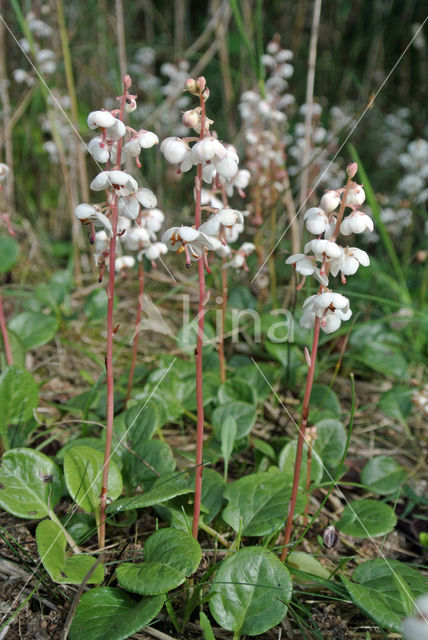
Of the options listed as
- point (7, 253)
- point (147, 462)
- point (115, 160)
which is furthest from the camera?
point (7, 253)

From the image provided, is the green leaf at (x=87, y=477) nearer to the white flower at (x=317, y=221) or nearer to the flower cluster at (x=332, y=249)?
the flower cluster at (x=332, y=249)

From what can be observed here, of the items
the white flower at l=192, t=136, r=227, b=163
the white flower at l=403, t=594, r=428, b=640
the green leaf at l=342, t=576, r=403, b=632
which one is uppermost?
the white flower at l=192, t=136, r=227, b=163

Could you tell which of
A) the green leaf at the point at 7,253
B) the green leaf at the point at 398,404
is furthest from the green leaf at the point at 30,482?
the green leaf at the point at 7,253

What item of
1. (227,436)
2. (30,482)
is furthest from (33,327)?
(227,436)

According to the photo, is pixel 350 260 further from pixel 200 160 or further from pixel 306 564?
pixel 306 564

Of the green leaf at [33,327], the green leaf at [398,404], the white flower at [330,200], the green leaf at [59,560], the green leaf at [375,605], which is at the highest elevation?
the white flower at [330,200]

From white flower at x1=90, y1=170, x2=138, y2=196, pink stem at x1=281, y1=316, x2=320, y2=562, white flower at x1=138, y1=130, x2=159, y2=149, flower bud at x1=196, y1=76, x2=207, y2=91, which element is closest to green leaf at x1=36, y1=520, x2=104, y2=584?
pink stem at x1=281, y1=316, x2=320, y2=562

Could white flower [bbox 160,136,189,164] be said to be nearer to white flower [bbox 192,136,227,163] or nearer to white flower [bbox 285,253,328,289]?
white flower [bbox 192,136,227,163]
